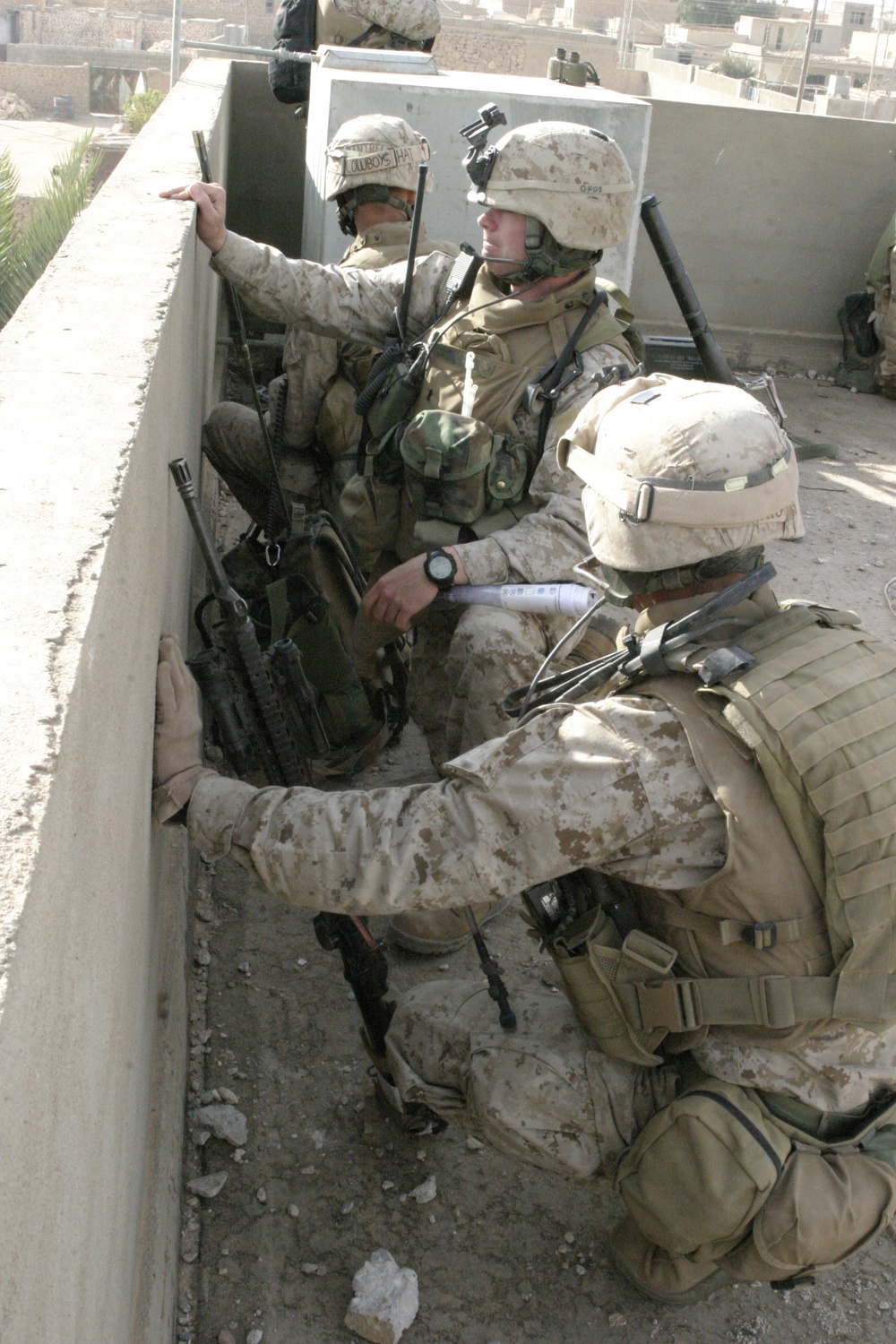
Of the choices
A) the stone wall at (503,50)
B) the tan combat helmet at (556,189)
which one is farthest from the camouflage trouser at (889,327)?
the stone wall at (503,50)

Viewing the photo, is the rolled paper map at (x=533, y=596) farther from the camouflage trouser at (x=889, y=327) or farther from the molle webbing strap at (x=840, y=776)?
the camouflage trouser at (x=889, y=327)

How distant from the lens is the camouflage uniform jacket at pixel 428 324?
3.00 meters

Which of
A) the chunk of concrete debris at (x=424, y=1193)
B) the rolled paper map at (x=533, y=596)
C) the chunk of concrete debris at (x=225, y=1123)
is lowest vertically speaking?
the chunk of concrete debris at (x=424, y=1193)

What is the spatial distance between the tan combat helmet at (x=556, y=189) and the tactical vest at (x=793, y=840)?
59.0 inches

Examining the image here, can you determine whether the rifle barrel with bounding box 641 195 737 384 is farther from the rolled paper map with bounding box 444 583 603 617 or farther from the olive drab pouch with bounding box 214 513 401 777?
the rolled paper map with bounding box 444 583 603 617

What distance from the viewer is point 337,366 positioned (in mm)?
4125

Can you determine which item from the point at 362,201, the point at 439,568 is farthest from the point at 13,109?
→ the point at 439,568

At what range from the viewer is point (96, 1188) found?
4.24ft

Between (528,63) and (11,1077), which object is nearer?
(11,1077)

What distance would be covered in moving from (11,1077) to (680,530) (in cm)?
134

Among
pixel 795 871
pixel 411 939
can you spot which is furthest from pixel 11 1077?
pixel 411 939

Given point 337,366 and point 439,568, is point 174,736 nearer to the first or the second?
point 439,568

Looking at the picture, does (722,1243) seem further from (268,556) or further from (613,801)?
(268,556)

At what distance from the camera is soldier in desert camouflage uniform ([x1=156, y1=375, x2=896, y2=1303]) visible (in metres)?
1.81
